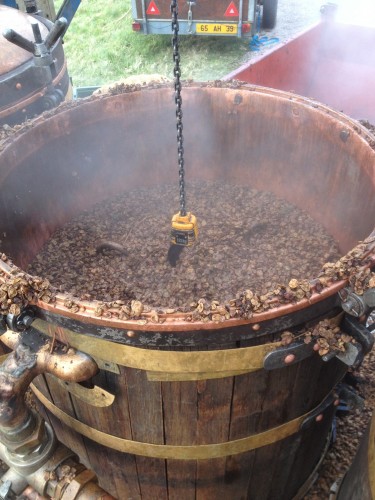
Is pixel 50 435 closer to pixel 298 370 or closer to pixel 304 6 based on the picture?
pixel 298 370

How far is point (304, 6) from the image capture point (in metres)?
10.5

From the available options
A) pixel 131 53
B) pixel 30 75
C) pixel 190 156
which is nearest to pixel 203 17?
pixel 131 53

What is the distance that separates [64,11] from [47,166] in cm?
270

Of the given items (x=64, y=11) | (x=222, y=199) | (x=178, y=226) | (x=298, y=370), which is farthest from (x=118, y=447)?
(x=64, y=11)

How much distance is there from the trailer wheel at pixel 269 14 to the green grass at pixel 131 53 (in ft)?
3.09

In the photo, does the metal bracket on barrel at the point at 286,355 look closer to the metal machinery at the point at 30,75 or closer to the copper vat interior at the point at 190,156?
the copper vat interior at the point at 190,156

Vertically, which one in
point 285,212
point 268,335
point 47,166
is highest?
point 268,335

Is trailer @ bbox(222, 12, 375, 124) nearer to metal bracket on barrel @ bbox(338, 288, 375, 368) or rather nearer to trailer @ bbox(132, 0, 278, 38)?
trailer @ bbox(132, 0, 278, 38)

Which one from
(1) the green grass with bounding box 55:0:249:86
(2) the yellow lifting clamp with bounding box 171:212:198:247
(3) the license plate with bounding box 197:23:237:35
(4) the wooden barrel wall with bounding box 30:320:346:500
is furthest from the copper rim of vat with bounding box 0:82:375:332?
(3) the license plate with bounding box 197:23:237:35

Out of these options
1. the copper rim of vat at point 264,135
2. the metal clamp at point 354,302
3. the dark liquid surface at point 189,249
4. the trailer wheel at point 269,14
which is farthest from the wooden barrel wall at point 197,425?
the trailer wheel at point 269,14

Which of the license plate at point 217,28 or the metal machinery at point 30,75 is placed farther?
the license plate at point 217,28

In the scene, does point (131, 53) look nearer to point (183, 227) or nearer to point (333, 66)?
point (333, 66)

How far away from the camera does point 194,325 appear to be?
154cm

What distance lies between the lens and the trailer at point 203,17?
7.16 m
